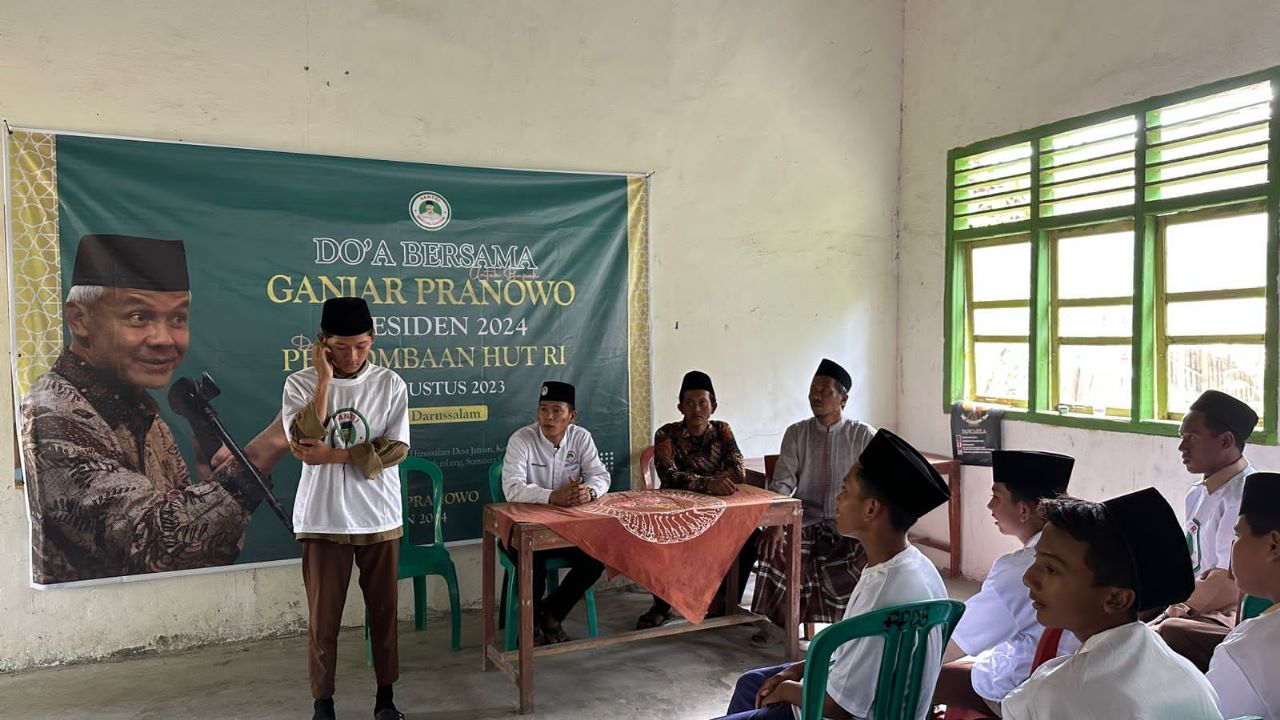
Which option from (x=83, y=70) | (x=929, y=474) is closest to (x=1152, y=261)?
(x=929, y=474)

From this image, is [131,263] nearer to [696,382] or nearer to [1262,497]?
[696,382]

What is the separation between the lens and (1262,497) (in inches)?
74.4

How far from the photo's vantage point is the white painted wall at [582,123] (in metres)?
3.92

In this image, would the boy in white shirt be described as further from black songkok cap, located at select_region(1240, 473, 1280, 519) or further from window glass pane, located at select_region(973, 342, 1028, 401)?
window glass pane, located at select_region(973, 342, 1028, 401)

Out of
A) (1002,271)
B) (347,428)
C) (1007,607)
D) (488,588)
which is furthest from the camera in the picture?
(1002,271)

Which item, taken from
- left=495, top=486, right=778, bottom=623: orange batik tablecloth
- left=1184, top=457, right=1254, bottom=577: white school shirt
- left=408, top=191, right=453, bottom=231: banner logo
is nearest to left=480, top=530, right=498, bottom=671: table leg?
left=495, top=486, right=778, bottom=623: orange batik tablecloth

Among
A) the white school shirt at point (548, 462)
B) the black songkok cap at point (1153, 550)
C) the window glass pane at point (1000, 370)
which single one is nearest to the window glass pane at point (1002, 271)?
the window glass pane at point (1000, 370)

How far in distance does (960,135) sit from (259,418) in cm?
414

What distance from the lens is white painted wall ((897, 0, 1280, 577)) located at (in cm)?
408

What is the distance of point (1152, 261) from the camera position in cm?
436

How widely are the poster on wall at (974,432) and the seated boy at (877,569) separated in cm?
337

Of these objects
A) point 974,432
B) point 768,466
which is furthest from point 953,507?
point 768,466

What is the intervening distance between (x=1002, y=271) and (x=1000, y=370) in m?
0.57

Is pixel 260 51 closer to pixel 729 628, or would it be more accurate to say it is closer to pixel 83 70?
pixel 83 70
